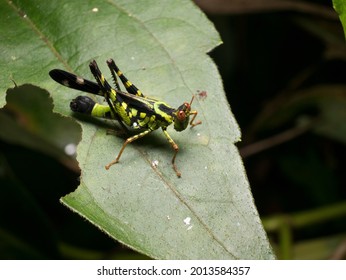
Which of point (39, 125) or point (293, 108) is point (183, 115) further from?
point (293, 108)

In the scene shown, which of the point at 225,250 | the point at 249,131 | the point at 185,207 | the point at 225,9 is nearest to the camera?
the point at 225,250

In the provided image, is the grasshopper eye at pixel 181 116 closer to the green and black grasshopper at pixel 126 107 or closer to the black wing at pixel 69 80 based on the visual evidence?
the green and black grasshopper at pixel 126 107

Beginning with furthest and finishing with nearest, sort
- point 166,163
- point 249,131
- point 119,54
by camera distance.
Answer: point 249,131, point 119,54, point 166,163

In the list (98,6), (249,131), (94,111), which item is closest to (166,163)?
(94,111)

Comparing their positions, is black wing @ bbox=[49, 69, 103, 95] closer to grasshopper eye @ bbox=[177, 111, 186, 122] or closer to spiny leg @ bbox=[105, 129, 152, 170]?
spiny leg @ bbox=[105, 129, 152, 170]

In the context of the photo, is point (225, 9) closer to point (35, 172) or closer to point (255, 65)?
point (255, 65)

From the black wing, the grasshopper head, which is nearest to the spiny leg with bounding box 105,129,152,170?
the grasshopper head

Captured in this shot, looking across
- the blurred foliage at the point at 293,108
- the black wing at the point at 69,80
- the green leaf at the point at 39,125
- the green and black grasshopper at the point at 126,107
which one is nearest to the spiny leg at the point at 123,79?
the green and black grasshopper at the point at 126,107
